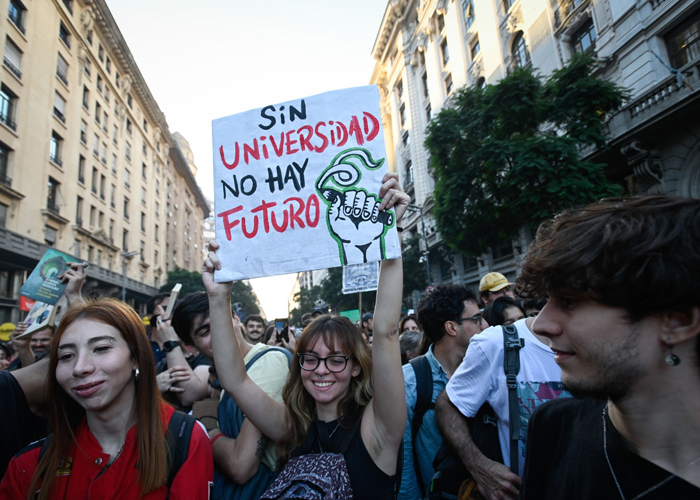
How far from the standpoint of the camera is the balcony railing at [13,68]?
1931cm

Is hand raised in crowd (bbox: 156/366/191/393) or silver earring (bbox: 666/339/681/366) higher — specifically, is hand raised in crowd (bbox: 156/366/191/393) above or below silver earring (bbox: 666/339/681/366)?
below

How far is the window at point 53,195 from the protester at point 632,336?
92.3ft

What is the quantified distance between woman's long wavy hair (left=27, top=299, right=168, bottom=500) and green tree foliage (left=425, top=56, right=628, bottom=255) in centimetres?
1138

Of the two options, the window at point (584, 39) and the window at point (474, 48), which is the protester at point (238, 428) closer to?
the window at point (584, 39)

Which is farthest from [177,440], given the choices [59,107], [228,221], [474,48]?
[59,107]

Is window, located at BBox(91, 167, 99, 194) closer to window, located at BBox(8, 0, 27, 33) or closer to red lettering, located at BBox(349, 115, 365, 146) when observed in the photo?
window, located at BBox(8, 0, 27, 33)

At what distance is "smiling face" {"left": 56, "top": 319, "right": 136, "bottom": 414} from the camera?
1.74 metres

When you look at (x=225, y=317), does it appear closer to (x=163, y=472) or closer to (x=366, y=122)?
(x=163, y=472)

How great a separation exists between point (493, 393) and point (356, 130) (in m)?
1.54

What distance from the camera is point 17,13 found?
2069 cm

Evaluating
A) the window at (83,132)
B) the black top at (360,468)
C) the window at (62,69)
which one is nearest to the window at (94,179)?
the window at (83,132)

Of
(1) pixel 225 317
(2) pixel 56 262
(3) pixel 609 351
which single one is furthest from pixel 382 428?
(2) pixel 56 262

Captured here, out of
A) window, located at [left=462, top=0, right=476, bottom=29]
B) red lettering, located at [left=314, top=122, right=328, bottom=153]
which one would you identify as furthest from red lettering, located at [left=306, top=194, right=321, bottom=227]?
window, located at [left=462, top=0, right=476, bottom=29]

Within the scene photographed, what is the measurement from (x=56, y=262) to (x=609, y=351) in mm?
4100
